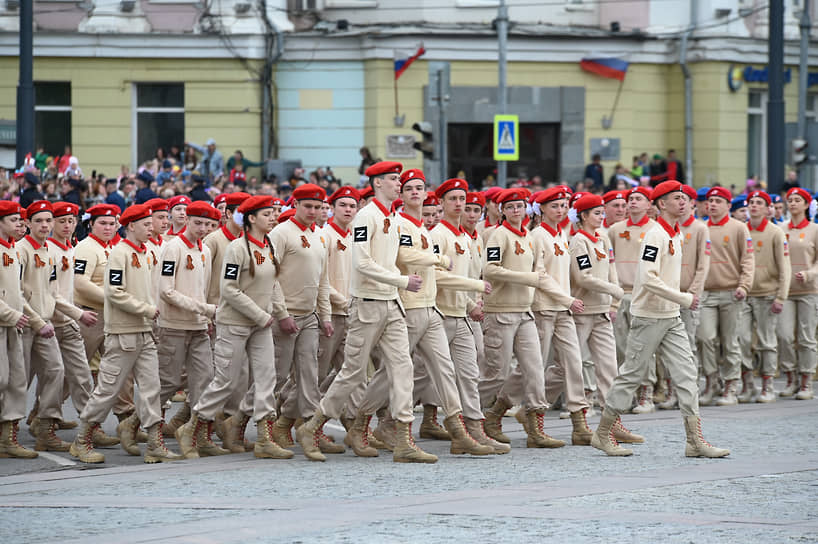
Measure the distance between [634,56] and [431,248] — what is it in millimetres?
21688

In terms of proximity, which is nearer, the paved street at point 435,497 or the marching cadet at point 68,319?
the paved street at point 435,497

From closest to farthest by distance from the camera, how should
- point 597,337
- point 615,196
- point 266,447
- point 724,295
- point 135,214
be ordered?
point 266,447
point 135,214
point 597,337
point 615,196
point 724,295

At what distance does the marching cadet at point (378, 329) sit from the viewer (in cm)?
1098

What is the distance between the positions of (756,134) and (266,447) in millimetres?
24516

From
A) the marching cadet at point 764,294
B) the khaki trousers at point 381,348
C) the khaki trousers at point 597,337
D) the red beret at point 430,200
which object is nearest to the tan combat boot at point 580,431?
the khaki trousers at point 597,337

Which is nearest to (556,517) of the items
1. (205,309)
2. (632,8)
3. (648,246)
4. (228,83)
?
(648,246)

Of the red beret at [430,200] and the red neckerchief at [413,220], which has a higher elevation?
the red beret at [430,200]

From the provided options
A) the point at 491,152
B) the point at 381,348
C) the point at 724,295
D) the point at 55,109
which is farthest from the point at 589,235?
the point at 55,109

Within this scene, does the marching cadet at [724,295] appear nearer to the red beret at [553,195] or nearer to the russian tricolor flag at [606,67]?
the red beret at [553,195]

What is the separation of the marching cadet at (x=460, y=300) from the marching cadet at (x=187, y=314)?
182cm

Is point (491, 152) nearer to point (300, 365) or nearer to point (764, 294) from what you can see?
point (764, 294)

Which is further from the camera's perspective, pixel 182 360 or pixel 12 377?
pixel 182 360

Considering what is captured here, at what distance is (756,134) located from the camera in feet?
110

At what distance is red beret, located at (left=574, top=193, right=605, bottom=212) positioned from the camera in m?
13.2
